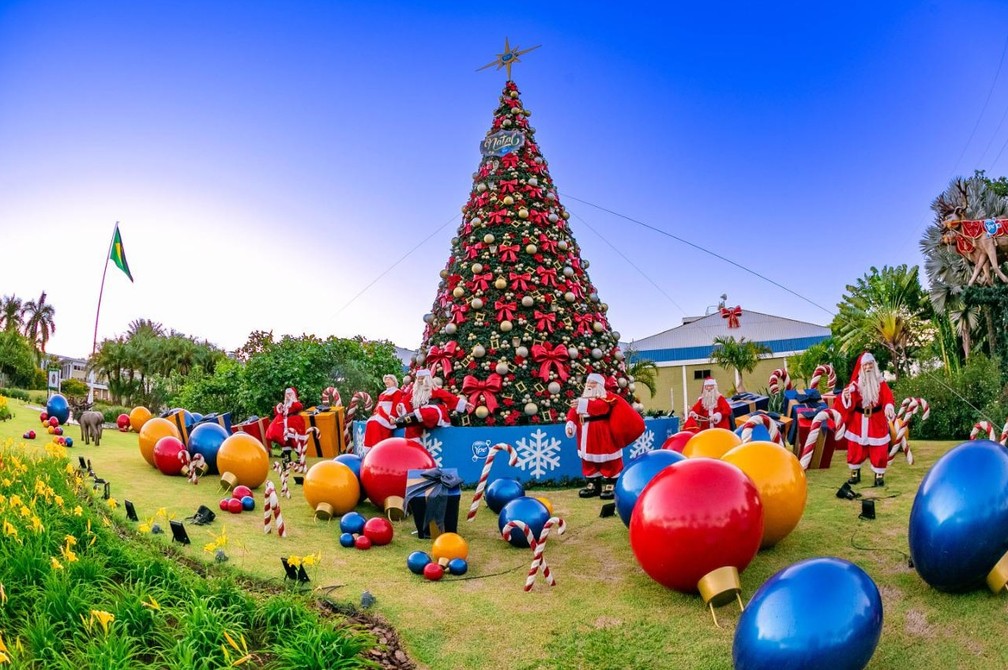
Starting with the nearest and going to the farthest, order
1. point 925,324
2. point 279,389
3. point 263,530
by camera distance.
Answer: point 263,530 < point 279,389 < point 925,324

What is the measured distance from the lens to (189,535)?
6930 mm

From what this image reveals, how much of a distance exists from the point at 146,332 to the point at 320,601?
4511 cm

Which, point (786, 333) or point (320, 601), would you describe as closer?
point (320, 601)

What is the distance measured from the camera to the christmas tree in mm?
11375

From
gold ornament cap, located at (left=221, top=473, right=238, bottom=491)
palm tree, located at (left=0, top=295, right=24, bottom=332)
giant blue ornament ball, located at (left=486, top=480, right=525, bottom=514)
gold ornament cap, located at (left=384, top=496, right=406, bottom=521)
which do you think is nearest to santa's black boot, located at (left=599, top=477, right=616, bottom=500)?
giant blue ornament ball, located at (left=486, top=480, right=525, bottom=514)

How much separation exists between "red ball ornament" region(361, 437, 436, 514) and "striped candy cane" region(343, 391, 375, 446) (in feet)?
17.4

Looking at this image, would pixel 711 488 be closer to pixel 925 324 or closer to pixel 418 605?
pixel 418 605

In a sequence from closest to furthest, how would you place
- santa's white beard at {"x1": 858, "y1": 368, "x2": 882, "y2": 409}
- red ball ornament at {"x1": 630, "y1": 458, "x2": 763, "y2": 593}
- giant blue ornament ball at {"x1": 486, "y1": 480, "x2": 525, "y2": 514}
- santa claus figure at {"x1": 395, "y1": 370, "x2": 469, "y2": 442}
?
red ball ornament at {"x1": 630, "y1": 458, "x2": 763, "y2": 593}, giant blue ornament ball at {"x1": 486, "y1": 480, "x2": 525, "y2": 514}, santa's white beard at {"x1": 858, "y1": 368, "x2": 882, "y2": 409}, santa claus figure at {"x1": 395, "y1": 370, "x2": 469, "y2": 442}

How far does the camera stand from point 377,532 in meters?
7.02

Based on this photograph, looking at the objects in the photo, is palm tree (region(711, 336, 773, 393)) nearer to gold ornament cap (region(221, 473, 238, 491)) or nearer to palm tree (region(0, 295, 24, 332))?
gold ornament cap (region(221, 473, 238, 491))

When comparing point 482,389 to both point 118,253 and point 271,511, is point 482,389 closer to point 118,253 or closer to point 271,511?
point 271,511

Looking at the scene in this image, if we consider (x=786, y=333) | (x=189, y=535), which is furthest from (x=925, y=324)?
(x=189, y=535)

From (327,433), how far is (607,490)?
21.4 ft

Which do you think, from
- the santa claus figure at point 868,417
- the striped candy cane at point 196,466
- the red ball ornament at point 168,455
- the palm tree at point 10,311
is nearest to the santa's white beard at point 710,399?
the santa claus figure at point 868,417
